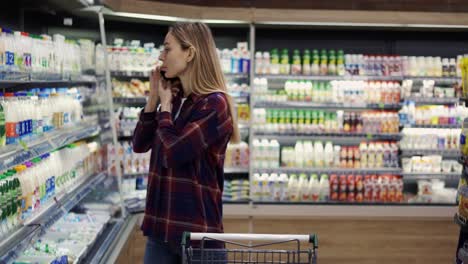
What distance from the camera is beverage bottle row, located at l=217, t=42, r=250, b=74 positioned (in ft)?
22.1

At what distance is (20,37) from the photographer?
3439 mm

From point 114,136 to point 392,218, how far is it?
2.74m

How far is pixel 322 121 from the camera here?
6.89 meters

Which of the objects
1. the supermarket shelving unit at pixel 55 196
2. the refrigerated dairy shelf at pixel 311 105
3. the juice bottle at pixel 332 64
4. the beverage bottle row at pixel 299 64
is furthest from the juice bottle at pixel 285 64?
the supermarket shelving unit at pixel 55 196

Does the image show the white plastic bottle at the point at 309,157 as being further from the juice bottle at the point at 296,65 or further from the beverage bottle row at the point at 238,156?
the juice bottle at the point at 296,65

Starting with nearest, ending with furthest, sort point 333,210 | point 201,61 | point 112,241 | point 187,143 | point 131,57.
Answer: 1. point 187,143
2. point 201,61
3. point 112,241
4. point 131,57
5. point 333,210

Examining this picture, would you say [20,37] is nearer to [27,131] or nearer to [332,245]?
[27,131]

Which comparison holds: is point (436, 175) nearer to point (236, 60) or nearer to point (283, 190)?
point (283, 190)

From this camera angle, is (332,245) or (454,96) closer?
(332,245)

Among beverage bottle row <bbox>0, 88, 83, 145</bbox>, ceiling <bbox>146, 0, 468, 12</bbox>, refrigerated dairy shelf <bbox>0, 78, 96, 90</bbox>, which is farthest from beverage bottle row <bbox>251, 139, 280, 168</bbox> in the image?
beverage bottle row <bbox>0, 88, 83, 145</bbox>

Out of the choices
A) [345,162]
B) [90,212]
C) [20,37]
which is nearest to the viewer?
[20,37]

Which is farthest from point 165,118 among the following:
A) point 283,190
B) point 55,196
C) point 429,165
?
point 429,165

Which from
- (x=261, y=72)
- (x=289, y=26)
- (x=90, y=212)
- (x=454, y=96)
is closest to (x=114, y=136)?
(x=90, y=212)

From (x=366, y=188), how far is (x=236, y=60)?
70.1 inches
